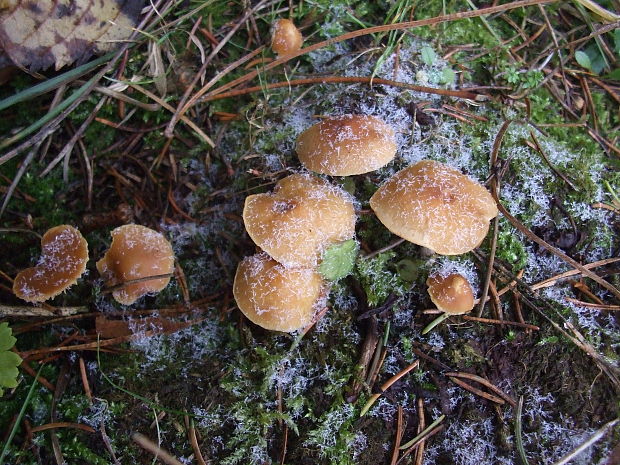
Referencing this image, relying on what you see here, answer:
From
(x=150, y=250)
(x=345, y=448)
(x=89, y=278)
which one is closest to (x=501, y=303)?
(x=345, y=448)

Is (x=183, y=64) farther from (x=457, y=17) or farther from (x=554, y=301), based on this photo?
(x=554, y=301)

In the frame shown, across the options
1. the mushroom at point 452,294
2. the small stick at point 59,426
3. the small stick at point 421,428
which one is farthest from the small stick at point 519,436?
the small stick at point 59,426

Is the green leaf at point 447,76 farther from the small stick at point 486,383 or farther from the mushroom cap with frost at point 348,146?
the small stick at point 486,383

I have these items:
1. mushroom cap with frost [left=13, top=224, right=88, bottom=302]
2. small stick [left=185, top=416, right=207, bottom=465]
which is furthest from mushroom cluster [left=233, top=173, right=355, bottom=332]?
mushroom cap with frost [left=13, top=224, right=88, bottom=302]

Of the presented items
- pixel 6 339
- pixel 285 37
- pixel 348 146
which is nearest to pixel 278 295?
pixel 348 146

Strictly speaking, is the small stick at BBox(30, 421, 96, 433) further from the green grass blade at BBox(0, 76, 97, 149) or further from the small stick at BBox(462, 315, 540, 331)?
the small stick at BBox(462, 315, 540, 331)
